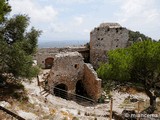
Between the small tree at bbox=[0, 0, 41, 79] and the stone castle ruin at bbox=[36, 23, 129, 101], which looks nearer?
the small tree at bbox=[0, 0, 41, 79]

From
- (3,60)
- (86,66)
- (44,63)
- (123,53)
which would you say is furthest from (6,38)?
(44,63)

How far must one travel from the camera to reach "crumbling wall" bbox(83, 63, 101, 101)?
32.9 metres

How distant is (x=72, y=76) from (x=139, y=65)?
1181cm

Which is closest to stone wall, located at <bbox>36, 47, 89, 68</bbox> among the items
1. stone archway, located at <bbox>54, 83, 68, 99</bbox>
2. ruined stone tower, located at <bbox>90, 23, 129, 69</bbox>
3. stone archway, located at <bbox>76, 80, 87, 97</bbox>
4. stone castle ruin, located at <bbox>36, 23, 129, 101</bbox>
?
stone castle ruin, located at <bbox>36, 23, 129, 101</bbox>

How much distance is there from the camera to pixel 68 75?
3497 centimetres

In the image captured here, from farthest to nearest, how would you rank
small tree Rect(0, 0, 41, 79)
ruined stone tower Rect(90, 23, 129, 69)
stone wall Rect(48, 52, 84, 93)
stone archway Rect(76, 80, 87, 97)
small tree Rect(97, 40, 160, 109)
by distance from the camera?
1. ruined stone tower Rect(90, 23, 129, 69)
2. stone archway Rect(76, 80, 87, 97)
3. stone wall Rect(48, 52, 84, 93)
4. small tree Rect(97, 40, 160, 109)
5. small tree Rect(0, 0, 41, 79)

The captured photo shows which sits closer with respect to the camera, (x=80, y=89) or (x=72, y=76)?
(x=72, y=76)

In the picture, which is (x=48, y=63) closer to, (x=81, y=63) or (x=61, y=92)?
(x=61, y=92)

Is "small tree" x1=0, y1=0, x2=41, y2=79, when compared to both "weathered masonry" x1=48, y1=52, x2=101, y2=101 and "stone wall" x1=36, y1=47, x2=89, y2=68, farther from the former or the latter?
"stone wall" x1=36, y1=47, x2=89, y2=68

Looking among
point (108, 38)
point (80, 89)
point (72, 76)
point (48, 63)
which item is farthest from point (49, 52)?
point (108, 38)

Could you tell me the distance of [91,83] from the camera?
3456cm

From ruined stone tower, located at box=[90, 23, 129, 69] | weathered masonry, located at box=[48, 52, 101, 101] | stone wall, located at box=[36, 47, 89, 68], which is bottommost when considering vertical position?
weathered masonry, located at box=[48, 52, 101, 101]

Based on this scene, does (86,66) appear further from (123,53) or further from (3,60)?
(3,60)

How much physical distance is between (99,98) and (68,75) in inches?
199
